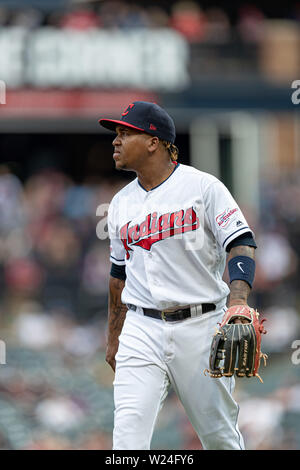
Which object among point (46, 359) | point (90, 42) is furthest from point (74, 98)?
point (46, 359)

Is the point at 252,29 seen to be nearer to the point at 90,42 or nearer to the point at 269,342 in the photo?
the point at 90,42

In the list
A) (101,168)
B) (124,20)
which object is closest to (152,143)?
(124,20)

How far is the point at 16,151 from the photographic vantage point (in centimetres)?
1585

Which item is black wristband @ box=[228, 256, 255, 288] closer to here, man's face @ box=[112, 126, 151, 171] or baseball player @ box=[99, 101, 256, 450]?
baseball player @ box=[99, 101, 256, 450]

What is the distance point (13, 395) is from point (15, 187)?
3549mm

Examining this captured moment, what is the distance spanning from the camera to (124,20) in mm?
14750

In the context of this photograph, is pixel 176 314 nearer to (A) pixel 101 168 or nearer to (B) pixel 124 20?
(B) pixel 124 20

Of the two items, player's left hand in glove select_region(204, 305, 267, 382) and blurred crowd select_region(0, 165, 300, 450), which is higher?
player's left hand in glove select_region(204, 305, 267, 382)

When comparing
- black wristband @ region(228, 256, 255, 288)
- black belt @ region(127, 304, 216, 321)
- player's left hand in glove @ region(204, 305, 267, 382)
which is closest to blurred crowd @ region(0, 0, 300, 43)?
black belt @ region(127, 304, 216, 321)

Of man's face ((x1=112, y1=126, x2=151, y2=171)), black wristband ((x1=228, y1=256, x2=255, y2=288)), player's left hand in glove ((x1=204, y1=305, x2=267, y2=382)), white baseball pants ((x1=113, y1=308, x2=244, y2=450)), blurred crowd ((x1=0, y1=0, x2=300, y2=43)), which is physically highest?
blurred crowd ((x1=0, y1=0, x2=300, y2=43))

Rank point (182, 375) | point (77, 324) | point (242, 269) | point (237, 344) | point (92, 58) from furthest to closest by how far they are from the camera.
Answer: point (92, 58)
point (77, 324)
point (182, 375)
point (242, 269)
point (237, 344)

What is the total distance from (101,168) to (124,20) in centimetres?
320

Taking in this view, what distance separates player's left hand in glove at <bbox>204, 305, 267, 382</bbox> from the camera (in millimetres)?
3621

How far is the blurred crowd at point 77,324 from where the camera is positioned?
311 inches
